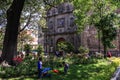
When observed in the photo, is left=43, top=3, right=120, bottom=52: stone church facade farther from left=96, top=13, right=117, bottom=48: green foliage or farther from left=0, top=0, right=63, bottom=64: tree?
left=0, top=0, right=63, bottom=64: tree

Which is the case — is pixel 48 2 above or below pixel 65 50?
above

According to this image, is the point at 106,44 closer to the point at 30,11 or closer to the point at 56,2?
the point at 56,2

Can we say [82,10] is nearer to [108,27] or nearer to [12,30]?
[108,27]

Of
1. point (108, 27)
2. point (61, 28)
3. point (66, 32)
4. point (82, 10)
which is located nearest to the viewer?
point (108, 27)

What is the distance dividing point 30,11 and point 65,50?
9.74 m

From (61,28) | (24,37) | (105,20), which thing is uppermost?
(61,28)

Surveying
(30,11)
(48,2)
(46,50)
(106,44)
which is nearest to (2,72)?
(48,2)

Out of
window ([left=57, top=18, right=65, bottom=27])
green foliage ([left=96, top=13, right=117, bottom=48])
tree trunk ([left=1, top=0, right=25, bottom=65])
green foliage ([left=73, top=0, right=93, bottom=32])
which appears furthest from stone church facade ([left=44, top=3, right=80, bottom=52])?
tree trunk ([left=1, top=0, right=25, bottom=65])

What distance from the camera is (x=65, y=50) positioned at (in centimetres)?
4197

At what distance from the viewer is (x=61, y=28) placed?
184 ft

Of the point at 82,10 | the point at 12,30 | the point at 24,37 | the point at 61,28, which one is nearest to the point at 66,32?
the point at 61,28

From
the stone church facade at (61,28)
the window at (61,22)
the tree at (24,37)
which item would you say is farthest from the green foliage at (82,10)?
the window at (61,22)

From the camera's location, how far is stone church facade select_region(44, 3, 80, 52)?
52.8 meters

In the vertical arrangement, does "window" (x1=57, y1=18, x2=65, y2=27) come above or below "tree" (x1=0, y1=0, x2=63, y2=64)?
above
